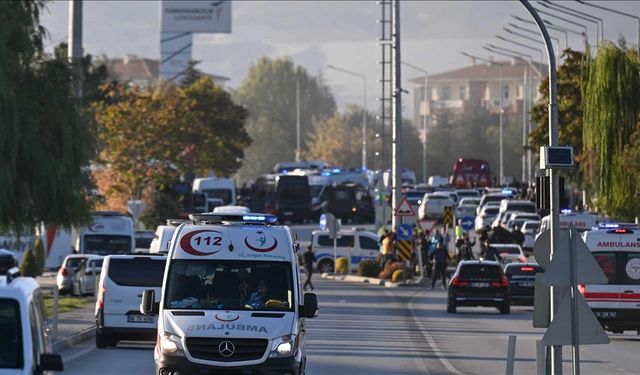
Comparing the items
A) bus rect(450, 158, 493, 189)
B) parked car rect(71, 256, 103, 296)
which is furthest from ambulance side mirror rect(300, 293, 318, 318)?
bus rect(450, 158, 493, 189)

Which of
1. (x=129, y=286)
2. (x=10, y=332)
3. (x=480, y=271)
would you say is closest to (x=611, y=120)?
(x=480, y=271)

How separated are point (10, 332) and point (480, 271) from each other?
29446 millimetres

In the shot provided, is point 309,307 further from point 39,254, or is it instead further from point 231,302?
point 39,254

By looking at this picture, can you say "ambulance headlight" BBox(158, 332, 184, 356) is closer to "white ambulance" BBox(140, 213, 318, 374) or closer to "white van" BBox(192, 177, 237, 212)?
"white ambulance" BBox(140, 213, 318, 374)

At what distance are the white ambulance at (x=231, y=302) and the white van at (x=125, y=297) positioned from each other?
26.7 ft

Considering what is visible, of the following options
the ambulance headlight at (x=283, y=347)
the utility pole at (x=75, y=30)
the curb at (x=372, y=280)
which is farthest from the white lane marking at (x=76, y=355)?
the curb at (x=372, y=280)

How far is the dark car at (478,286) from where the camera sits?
3969cm

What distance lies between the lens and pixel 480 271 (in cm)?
3981

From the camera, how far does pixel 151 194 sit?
76438 millimetres

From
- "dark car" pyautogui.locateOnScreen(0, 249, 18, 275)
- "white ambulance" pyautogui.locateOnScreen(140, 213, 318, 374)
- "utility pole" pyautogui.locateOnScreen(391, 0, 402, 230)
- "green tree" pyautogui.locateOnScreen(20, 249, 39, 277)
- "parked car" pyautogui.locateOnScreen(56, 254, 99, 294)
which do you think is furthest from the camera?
"utility pole" pyautogui.locateOnScreen(391, 0, 402, 230)

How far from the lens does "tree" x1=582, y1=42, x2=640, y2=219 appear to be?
50656 millimetres

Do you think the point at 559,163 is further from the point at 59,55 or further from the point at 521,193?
the point at 521,193

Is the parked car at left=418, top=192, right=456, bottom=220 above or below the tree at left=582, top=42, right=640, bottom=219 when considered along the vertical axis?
below

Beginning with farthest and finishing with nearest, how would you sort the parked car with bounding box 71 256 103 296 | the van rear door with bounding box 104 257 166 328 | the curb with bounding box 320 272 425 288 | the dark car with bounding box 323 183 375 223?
the dark car with bounding box 323 183 375 223 → the curb with bounding box 320 272 425 288 → the parked car with bounding box 71 256 103 296 → the van rear door with bounding box 104 257 166 328
